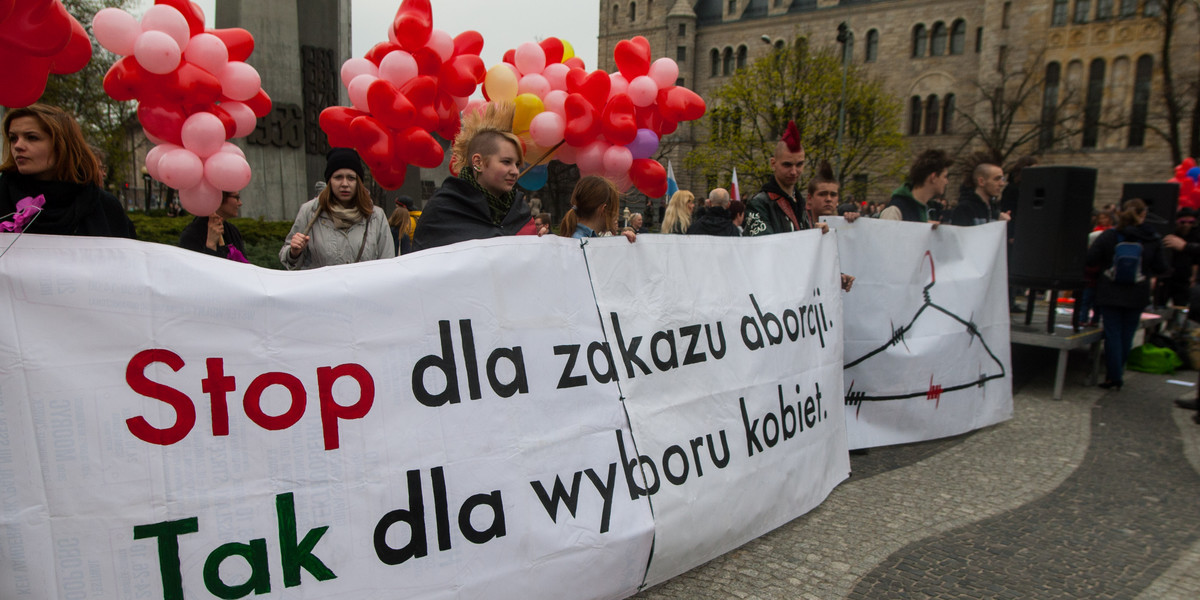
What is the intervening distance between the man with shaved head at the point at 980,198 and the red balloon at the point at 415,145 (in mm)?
4643

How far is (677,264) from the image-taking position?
127 inches

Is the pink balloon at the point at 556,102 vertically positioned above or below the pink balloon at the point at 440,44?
below

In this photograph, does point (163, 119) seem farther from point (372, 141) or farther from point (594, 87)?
point (594, 87)

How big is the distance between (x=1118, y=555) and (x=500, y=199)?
3.28 meters

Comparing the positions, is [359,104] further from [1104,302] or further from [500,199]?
[1104,302]

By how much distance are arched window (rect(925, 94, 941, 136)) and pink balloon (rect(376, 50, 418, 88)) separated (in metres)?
51.9

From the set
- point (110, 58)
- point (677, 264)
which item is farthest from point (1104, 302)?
point (110, 58)

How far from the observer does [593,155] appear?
497 cm

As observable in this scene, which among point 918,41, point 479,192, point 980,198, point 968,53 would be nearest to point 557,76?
point 479,192

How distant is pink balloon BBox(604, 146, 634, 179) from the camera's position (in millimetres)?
4930

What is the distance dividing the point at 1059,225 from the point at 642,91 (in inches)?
176

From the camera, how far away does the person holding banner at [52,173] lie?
259 cm

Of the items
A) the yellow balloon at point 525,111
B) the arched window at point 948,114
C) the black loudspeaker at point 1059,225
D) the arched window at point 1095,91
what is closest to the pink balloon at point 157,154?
the yellow balloon at point 525,111

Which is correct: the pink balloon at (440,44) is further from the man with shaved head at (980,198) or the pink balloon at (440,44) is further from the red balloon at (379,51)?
the man with shaved head at (980,198)
